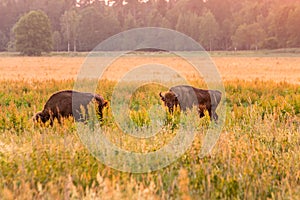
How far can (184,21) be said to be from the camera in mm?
97375

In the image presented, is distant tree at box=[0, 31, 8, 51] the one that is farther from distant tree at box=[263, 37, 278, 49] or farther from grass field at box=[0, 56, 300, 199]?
grass field at box=[0, 56, 300, 199]

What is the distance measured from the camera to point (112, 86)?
647 inches

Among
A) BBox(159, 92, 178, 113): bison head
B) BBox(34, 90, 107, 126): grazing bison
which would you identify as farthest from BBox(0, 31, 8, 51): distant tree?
BBox(159, 92, 178, 113): bison head

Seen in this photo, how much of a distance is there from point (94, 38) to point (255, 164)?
91.6m

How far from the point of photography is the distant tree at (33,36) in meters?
79.3

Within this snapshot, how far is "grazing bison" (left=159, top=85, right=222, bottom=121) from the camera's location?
9258mm

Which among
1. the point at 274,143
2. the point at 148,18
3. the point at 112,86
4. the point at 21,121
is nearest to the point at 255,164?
the point at 274,143

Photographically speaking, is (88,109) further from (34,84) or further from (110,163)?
(34,84)

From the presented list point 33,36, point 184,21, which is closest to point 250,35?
point 184,21

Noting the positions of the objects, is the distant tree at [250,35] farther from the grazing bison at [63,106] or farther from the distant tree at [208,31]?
the grazing bison at [63,106]

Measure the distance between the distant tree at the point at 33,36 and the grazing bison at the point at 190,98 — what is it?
241 ft

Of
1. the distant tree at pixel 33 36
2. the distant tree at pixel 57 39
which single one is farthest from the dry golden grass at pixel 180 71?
the distant tree at pixel 57 39

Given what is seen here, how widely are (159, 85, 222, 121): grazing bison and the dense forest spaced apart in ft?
235

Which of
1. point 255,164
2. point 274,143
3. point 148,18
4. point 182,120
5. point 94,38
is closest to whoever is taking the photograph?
point 255,164
